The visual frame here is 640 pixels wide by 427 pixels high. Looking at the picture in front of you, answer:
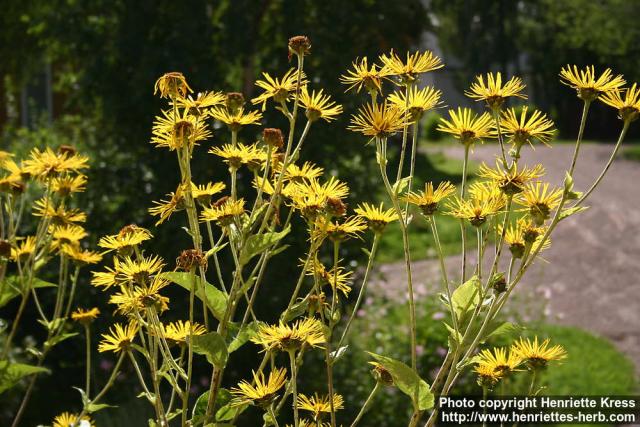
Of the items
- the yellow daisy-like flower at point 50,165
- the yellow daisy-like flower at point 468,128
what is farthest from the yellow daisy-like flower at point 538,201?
the yellow daisy-like flower at point 50,165

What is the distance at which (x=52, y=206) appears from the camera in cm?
186

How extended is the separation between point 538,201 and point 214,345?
1.66 feet

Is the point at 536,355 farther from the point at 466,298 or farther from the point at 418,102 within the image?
the point at 418,102

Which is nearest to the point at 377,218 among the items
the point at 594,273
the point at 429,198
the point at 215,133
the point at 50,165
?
the point at 429,198

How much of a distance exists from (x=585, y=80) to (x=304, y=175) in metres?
0.46

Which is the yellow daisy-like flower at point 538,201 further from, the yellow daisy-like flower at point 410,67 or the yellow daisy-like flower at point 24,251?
the yellow daisy-like flower at point 24,251

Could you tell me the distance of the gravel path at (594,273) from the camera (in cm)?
676

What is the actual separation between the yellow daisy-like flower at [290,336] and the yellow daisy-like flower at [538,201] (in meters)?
0.34

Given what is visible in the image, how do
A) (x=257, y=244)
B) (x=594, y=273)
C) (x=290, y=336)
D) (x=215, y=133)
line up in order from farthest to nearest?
(x=594, y=273) → (x=215, y=133) → (x=257, y=244) → (x=290, y=336)

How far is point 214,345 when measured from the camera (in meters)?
1.31

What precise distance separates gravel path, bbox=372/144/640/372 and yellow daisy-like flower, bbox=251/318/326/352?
156 inches

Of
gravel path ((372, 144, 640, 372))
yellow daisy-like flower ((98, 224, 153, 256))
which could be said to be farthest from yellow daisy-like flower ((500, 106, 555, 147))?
gravel path ((372, 144, 640, 372))

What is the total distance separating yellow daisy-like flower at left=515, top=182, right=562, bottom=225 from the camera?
127cm

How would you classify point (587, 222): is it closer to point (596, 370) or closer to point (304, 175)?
point (596, 370)
